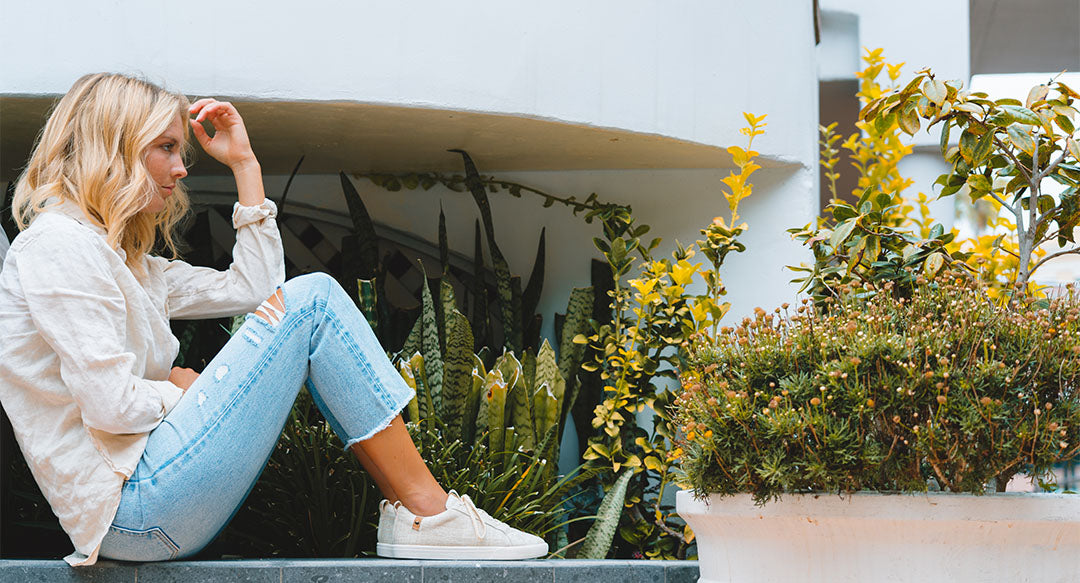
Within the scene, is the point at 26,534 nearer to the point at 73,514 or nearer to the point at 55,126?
the point at 73,514

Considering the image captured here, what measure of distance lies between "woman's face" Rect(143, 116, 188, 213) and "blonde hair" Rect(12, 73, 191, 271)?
0.05 ft

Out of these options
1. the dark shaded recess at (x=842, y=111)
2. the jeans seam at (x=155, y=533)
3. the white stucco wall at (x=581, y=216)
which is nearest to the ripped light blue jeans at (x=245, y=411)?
the jeans seam at (x=155, y=533)

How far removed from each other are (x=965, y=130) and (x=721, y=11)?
0.88 m

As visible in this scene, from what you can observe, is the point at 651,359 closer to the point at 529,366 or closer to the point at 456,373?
the point at 529,366

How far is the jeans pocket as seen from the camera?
6.09ft

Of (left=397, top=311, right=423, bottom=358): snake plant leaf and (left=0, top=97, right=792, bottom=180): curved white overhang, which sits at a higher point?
(left=0, top=97, right=792, bottom=180): curved white overhang

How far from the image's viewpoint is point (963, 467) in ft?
5.50

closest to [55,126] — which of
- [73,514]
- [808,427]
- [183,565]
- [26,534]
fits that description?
[73,514]

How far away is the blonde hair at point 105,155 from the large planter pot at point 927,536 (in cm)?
133

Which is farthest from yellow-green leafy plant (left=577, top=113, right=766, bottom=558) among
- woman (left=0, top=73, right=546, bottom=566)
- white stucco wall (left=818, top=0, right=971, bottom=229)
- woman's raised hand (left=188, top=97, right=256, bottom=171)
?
white stucco wall (left=818, top=0, right=971, bottom=229)

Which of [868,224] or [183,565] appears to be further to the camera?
[868,224]

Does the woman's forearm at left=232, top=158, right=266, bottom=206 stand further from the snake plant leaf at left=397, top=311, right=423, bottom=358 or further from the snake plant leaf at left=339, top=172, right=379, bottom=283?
the snake plant leaf at left=339, top=172, right=379, bottom=283

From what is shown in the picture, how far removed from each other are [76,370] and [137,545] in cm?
36

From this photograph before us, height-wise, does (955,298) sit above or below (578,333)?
above
